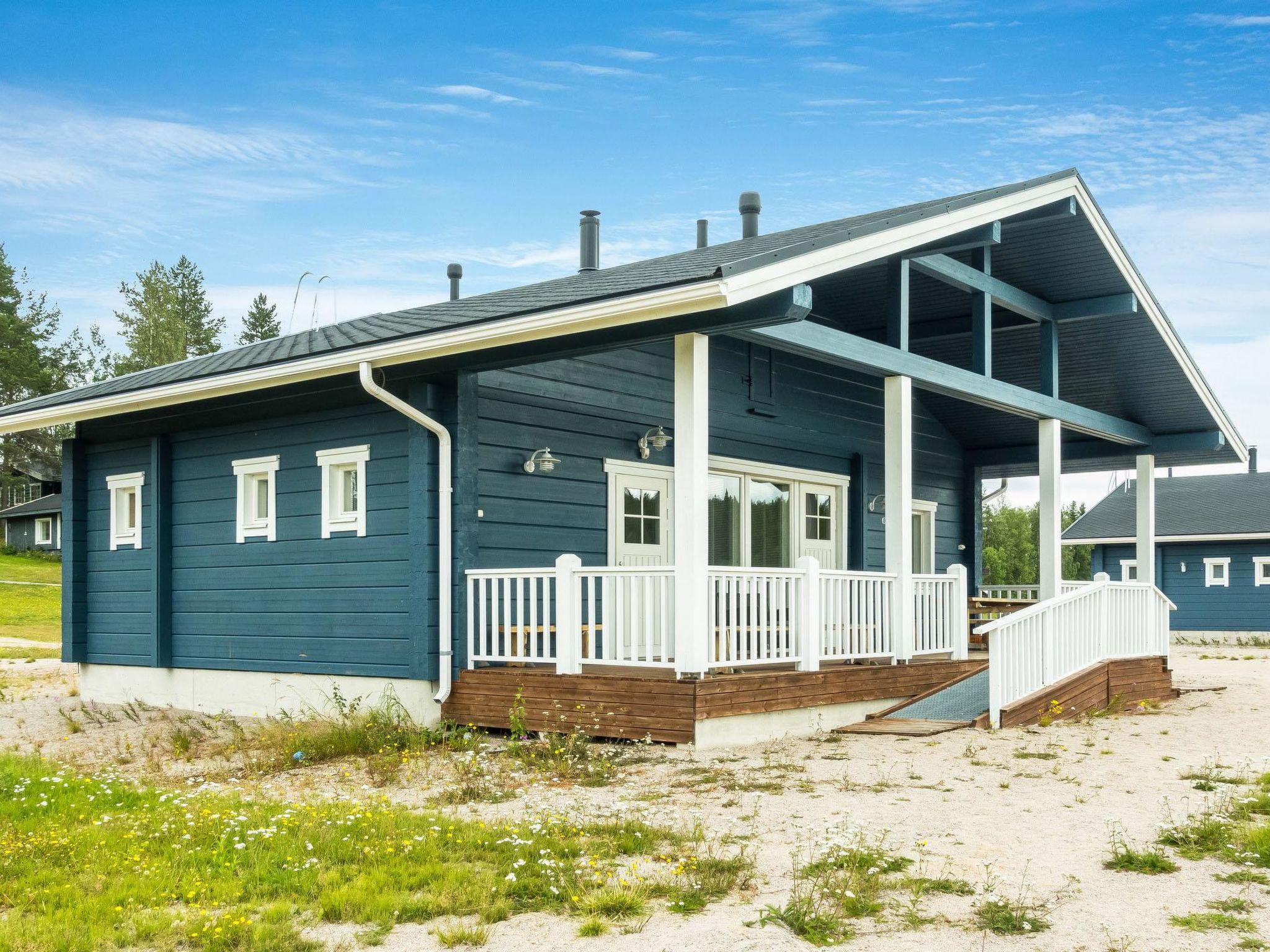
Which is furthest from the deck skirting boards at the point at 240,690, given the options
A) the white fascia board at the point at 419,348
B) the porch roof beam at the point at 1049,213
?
the porch roof beam at the point at 1049,213

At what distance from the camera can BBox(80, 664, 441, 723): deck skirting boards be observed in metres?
10.5

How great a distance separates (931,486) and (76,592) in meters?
10.7

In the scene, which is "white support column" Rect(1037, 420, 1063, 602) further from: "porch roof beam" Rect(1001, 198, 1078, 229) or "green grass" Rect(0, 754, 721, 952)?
"green grass" Rect(0, 754, 721, 952)

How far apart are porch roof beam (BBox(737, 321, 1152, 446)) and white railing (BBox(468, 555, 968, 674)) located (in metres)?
1.67

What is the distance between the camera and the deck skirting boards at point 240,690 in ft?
34.5

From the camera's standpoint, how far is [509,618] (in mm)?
9703

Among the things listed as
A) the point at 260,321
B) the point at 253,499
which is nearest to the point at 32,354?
the point at 260,321

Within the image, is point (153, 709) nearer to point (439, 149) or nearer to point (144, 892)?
point (144, 892)

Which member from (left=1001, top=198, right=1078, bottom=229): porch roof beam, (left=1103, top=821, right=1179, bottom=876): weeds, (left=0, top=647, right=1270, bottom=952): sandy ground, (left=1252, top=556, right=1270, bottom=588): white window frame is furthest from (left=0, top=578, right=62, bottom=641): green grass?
(left=1252, top=556, right=1270, bottom=588): white window frame

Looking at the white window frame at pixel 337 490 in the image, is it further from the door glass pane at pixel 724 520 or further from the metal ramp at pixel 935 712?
the metal ramp at pixel 935 712

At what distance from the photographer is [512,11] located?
19.1 m

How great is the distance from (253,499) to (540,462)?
323 centimetres

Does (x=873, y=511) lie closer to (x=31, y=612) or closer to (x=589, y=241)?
(x=589, y=241)

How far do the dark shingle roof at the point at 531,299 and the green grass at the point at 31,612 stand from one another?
13.0 metres
